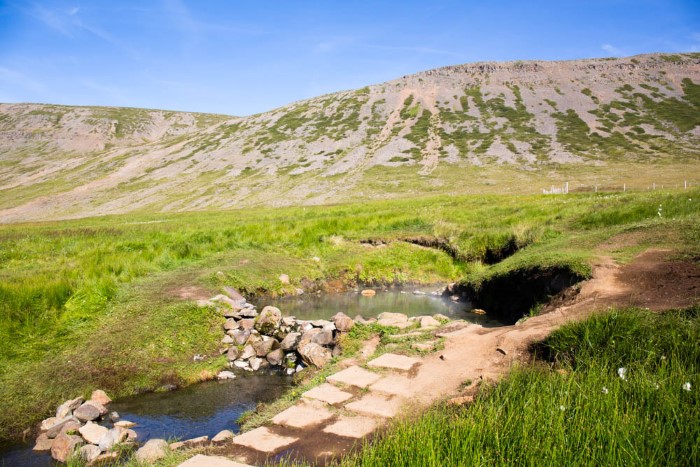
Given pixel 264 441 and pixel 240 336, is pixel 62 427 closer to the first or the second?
pixel 264 441

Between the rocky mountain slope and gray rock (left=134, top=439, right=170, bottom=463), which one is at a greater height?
the rocky mountain slope

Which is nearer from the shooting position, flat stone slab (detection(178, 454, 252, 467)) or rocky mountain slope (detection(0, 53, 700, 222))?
flat stone slab (detection(178, 454, 252, 467))


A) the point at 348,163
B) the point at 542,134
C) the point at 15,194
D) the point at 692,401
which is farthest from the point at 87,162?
the point at 692,401

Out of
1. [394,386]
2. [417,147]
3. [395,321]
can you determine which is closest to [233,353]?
[395,321]

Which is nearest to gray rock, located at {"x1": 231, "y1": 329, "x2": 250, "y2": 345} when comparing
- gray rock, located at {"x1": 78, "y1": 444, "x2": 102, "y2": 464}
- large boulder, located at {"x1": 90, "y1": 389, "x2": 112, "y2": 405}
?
large boulder, located at {"x1": 90, "y1": 389, "x2": 112, "y2": 405}

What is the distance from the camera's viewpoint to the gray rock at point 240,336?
11.9 metres

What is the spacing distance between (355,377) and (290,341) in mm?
4754

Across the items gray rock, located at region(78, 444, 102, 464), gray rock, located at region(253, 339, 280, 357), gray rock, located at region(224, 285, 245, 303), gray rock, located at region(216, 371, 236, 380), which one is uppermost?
gray rock, located at region(224, 285, 245, 303)

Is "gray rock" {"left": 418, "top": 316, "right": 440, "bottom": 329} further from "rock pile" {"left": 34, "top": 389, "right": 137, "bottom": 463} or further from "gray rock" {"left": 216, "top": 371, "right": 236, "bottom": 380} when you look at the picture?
"rock pile" {"left": 34, "top": 389, "right": 137, "bottom": 463}

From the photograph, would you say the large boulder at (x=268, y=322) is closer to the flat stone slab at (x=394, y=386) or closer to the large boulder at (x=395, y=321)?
the large boulder at (x=395, y=321)

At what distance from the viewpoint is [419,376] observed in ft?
22.9

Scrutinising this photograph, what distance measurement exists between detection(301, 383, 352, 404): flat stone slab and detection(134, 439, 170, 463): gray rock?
1.96m

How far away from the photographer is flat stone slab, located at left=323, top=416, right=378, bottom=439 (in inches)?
210

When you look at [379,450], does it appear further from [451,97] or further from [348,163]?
[451,97]
